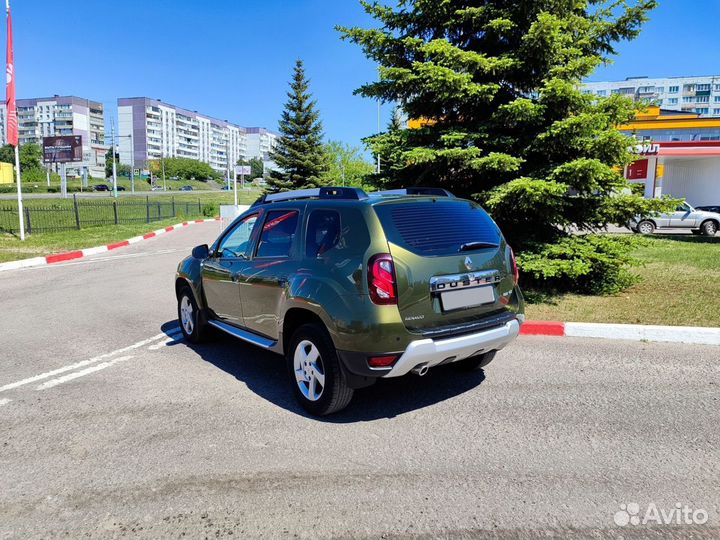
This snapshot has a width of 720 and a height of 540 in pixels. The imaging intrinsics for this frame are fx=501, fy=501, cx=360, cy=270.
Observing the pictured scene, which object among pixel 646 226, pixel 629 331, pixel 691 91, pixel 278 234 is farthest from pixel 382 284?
pixel 691 91

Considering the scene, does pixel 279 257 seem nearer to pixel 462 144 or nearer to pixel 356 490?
pixel 356 490

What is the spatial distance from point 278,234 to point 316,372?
1370 millimetres

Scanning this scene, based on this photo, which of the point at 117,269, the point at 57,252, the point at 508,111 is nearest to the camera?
the point at 508,111

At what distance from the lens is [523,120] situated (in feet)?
24.5

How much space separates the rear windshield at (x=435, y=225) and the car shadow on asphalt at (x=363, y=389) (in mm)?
1331

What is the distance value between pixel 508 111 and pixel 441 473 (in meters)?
5.93

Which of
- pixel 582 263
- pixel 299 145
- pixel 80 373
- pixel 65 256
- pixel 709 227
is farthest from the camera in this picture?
pixel 299 145

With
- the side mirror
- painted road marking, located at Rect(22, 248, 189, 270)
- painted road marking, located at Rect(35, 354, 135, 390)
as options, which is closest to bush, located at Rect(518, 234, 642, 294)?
the side mirror

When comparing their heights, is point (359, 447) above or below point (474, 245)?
below

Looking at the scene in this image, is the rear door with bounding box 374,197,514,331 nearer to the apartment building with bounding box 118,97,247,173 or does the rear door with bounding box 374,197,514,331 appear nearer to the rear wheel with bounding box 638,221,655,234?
the rear wheel with bounding box 638,221,655,234

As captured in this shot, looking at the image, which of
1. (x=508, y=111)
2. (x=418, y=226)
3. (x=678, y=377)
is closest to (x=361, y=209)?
(x=418, y=226)

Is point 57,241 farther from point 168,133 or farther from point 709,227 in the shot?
point 168,133

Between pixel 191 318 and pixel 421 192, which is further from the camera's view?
pixel 191 318

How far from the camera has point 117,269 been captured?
1263cm
